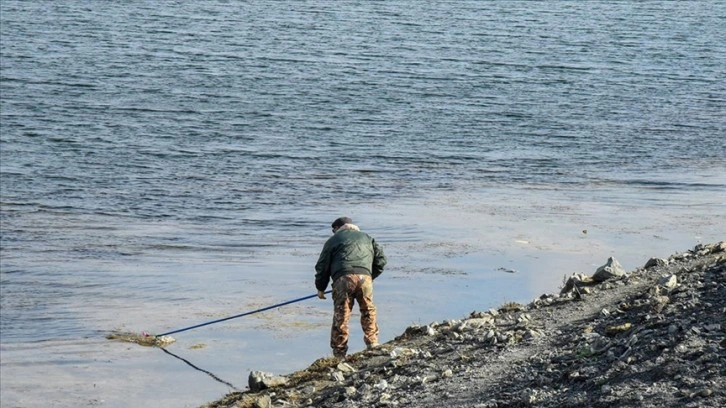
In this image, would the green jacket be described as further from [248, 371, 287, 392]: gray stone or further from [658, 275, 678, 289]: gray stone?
[658, 275, 678, 289]: gray stone

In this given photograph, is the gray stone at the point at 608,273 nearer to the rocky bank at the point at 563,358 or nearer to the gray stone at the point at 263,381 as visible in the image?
the rocky bank at the point at 563,358

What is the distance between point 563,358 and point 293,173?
1497 centimetres

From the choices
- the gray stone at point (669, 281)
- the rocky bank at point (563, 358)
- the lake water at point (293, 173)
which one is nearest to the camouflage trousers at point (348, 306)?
the rocky bank at point (563, 358)

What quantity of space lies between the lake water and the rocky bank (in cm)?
199

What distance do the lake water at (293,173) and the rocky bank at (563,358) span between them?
1994mm

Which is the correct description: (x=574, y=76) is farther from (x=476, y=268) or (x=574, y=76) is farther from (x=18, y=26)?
(x=476, y=268)

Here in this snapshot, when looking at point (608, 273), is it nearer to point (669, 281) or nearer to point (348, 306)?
point (669, 281)

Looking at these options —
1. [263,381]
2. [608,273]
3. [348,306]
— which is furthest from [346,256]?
[608,273]

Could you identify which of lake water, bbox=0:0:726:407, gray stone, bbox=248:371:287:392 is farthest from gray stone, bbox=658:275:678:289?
gray stone, bbox=248:371:287:392

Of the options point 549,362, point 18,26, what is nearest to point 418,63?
point 18,26

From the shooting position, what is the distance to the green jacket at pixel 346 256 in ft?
43.4

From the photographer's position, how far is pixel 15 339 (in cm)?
1617

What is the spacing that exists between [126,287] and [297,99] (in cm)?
1574

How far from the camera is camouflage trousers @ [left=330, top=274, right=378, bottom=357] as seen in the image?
13297 millimetres
